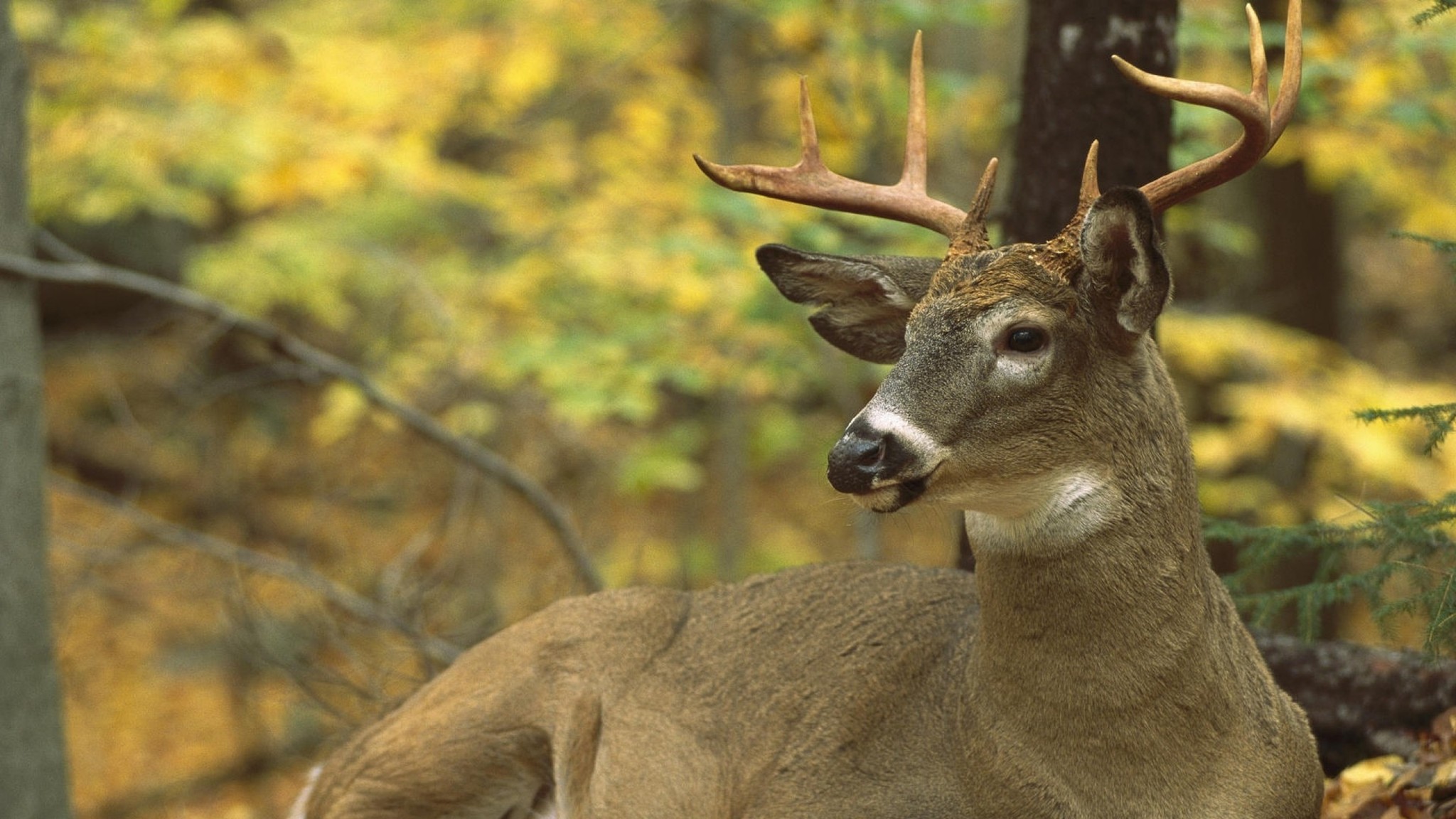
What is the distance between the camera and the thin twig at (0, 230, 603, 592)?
681 centimetres

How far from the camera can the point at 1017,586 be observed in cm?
355

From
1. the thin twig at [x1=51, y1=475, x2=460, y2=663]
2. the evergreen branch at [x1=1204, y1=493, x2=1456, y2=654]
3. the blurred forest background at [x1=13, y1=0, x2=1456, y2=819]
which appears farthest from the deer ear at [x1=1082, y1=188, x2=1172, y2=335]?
the thin twig at [x1=51, y1=475, x2=460, y2=663]

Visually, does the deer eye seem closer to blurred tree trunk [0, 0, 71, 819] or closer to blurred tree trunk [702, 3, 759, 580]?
blurred tree trunk [0, 0, 71, 819]

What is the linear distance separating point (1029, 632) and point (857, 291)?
105cm

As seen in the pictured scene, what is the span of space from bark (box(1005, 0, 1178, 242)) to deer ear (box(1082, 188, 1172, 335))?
1.56 metres

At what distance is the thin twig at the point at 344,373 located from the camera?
681cm

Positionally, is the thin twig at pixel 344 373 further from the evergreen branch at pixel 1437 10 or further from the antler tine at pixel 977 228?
the evergreen branch at pixel 1437 10

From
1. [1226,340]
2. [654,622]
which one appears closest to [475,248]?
[1226,340]

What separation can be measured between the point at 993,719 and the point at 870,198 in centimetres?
138

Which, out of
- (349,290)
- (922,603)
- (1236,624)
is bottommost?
(349,290)

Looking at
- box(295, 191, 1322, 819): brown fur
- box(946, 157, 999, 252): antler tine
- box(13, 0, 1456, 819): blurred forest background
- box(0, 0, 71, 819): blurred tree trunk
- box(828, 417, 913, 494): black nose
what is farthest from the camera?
box(13, 0, 1456, 819): blurred forest background

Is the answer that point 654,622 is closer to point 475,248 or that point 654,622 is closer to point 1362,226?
point 475,248

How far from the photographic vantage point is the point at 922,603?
4.35 m

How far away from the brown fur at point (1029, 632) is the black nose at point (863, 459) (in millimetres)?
61
